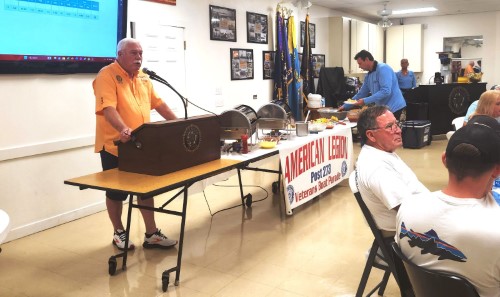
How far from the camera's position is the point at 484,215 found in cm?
136

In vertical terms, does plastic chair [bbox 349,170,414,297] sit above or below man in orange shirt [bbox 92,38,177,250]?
below

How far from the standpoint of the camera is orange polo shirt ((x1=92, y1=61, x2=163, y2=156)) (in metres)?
3.17

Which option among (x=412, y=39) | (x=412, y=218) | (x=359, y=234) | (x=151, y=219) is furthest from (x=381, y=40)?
(x=412, y=218)

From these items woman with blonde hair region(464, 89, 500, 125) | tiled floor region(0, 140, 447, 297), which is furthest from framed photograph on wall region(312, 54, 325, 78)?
woman with blonde hair region(464, 89, 500, 125)

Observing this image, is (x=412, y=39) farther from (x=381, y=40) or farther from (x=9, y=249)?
(x=9, y=249)

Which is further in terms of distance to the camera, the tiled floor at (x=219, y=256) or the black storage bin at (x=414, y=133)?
the black storage bin at (x=414, y=133)

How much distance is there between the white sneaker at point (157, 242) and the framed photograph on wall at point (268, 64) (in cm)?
441

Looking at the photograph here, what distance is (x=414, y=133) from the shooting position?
7.80 metres

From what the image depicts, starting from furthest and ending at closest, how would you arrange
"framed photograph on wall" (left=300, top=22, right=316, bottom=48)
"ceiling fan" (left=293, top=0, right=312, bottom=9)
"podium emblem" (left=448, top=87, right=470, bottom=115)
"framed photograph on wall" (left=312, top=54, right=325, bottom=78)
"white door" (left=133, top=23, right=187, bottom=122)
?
1. "framed photograph on wall" (left=312, top=54, right=325, bottom=78)
2. "podium emblem" (left=448, top=87, right=470, bottom=115)
3. "framed photograph on wall" (left=300, top=22, right=316, bottom=48)
4. "ceiling fan" (left=293, top=0, right=312, bottom=9)
5. "white door" (left=133, top=23, right=187, bottom=122)

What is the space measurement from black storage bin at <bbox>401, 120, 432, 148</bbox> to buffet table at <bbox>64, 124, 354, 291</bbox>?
297cm

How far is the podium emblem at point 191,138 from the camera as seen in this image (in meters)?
2.97

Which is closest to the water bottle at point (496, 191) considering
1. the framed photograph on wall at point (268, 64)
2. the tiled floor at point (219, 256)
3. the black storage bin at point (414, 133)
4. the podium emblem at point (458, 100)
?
the tiled floor at point (219, 256)

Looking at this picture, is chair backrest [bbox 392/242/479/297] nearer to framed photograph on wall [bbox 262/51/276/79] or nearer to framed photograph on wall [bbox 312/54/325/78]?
framed photograph on wall [bbox 262/51/276/79]

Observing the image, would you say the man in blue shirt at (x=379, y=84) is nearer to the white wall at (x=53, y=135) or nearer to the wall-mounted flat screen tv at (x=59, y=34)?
the white wall at (x=53, y=135)
